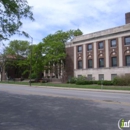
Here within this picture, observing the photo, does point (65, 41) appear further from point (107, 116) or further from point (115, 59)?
point (107, 116)

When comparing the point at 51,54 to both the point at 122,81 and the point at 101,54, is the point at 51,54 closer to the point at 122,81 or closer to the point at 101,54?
the point at 101,54

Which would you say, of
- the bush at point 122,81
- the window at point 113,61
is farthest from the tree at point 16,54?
the bush at point 122,81

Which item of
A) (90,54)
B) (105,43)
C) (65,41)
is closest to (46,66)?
(65,41)

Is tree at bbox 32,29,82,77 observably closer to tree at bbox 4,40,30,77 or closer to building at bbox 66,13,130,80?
building at bbox 66,13,130,80

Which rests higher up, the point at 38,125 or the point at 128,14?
the point at 128,14

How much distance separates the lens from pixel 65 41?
189 ft

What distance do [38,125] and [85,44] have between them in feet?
135

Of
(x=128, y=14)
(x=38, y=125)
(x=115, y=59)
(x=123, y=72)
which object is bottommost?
(x=38, y=125)

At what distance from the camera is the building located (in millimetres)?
39906

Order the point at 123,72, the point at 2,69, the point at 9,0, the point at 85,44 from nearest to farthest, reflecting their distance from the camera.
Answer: the point at 9,0 → the point at 123,72 → the point at 85,44 → the point at 2,69

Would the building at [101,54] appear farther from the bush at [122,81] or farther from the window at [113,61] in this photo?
the bush at [122,81]

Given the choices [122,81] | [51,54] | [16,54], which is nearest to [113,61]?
[122,81]

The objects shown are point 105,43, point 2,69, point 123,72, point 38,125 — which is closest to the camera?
point 38,125

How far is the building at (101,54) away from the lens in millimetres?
39906
